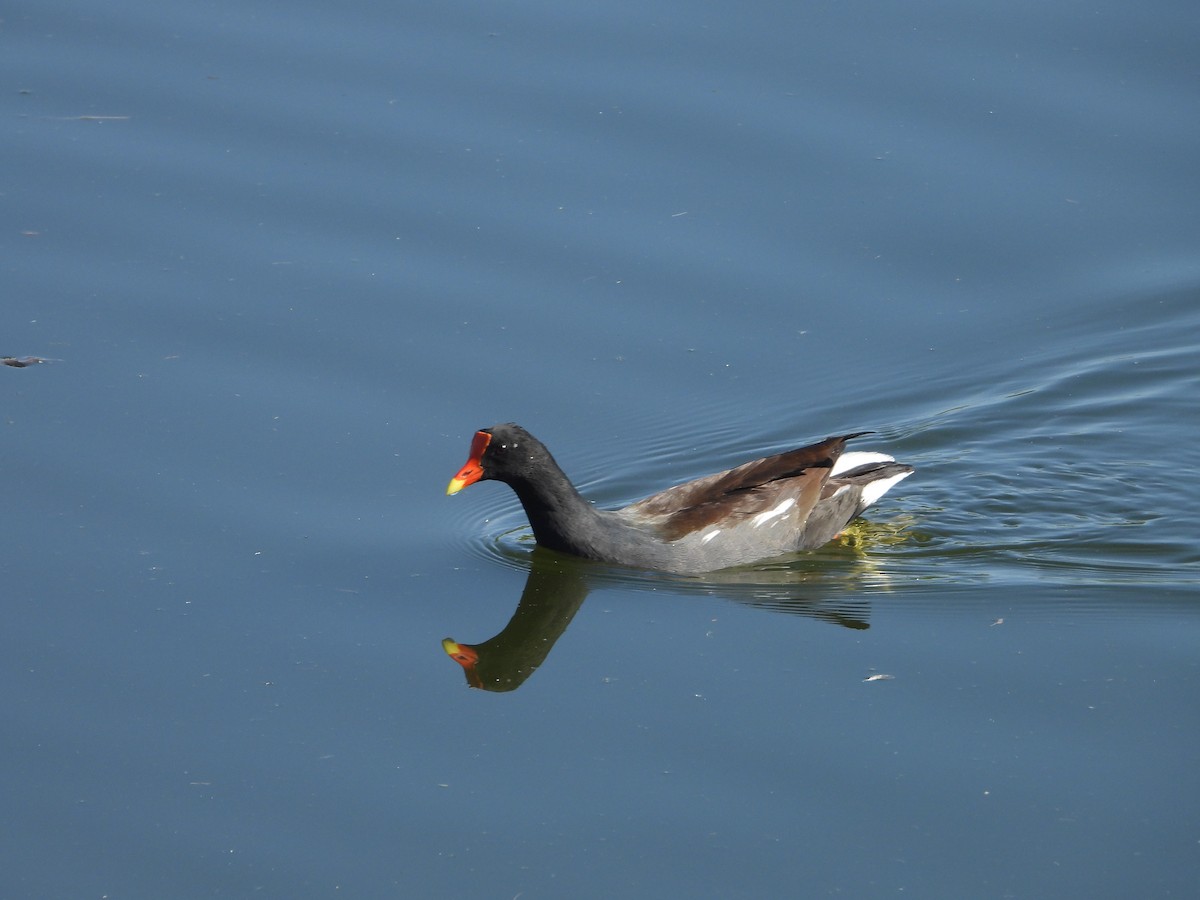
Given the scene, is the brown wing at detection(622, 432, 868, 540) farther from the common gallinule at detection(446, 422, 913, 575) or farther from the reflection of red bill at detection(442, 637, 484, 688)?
the reflection of red bill at detection(442, 637, 484, 688)

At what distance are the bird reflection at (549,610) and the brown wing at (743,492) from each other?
1.14ft

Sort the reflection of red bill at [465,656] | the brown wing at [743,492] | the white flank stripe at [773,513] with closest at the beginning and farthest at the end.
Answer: the reflection of red bill at [465,656]
the brown wing at [743,492]
the white flank stripe at [773,513]

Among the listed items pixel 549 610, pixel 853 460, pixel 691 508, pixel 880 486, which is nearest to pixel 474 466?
pixel 549 610

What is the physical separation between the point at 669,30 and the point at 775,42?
78 cm

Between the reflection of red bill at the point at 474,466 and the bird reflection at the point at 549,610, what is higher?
the reflection of red bill at the point at 474,466

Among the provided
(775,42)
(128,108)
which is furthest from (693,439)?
(128,108)

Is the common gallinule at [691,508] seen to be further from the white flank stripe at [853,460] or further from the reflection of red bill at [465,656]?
the reflection of red bill at [465,656]

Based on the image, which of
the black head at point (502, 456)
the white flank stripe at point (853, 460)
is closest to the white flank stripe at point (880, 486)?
the white flank stripe at point (853, 460)

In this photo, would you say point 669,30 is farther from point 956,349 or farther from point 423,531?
point 423,531

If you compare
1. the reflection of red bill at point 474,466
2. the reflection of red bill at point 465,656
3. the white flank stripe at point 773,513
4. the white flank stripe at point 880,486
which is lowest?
the reflection of red bill at point 465,656

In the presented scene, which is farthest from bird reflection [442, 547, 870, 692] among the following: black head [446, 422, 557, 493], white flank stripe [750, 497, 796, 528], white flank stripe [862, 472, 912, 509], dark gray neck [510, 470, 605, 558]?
white flank stripe [862, 472, 912, 509]

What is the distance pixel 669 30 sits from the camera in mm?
13016

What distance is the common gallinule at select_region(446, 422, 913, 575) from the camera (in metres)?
9.29

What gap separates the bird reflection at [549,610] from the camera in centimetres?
834
